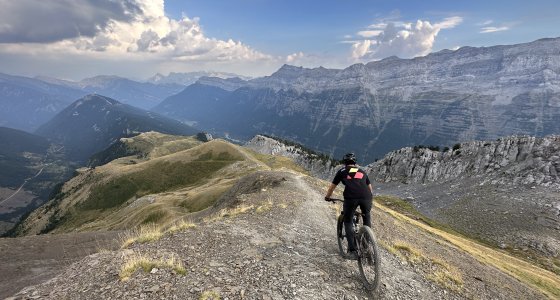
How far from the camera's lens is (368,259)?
12.7 meters

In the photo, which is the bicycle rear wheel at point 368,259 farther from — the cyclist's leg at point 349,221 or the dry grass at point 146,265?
the dry grass at point 146,265

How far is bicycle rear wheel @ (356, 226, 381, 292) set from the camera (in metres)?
12.0

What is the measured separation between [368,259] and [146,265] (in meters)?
8.08

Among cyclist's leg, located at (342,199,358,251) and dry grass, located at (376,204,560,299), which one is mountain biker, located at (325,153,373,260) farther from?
dry grass, located at (376,204,560,299)

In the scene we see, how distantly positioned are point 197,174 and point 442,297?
143 m

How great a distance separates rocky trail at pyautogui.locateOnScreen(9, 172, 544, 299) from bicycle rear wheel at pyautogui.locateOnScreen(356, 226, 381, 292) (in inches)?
17.0

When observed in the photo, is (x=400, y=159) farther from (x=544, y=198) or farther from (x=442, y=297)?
(x=442, y=297)

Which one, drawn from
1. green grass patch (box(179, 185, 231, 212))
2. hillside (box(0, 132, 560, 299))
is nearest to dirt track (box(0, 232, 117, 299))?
hillside (box(0, 132, 560, 299))

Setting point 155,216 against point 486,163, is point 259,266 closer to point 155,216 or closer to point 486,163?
point 155,216

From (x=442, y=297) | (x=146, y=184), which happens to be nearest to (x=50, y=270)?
(x=442, y=297)

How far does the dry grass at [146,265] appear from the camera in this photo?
11.7 meters

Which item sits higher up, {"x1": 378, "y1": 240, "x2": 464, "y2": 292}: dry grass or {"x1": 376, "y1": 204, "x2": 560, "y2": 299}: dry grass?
{"x1": 378, "y1": 240, "x2": 464, "y2": 292}: dry grass

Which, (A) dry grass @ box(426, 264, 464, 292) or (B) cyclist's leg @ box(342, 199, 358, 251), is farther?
(A) dry grass @ box(426, 264, 464, 292)

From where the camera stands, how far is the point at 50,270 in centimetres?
2989
